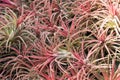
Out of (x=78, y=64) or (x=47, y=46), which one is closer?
(x=78, y=64)

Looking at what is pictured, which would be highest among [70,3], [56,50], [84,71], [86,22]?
[70,3]

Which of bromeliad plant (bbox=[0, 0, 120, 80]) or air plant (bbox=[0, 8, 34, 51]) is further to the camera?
air plant (bbox=[0, 8, 34, 51])

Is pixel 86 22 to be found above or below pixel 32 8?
below

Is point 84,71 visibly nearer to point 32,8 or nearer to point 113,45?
point 113,45

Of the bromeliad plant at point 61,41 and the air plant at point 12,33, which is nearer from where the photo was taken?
the bromeliad plant at point 61,41

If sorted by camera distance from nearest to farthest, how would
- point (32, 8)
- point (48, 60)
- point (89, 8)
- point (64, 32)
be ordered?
point (48, 60)
point (64, 32)
point (89, 8)
point (32, 8)

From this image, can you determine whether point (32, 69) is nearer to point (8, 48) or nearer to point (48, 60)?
point (48, 60)

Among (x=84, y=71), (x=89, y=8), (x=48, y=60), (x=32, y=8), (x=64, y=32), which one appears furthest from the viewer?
(x=32, y=8)

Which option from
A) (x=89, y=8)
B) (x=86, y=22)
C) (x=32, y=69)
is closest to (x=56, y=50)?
(x=32, y=69)
